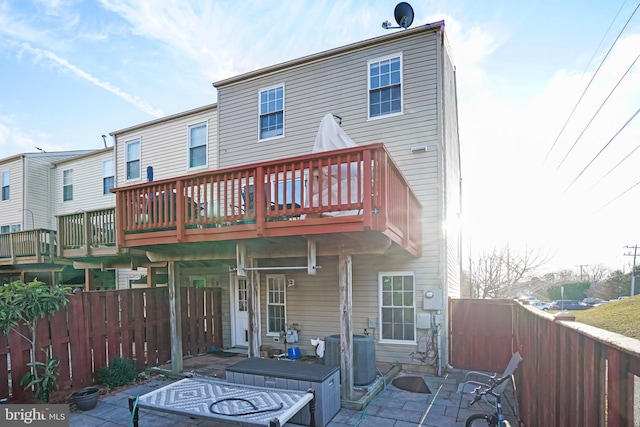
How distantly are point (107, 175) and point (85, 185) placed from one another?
1508mm

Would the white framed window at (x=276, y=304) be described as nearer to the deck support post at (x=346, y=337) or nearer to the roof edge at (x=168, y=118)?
the deck support post at (x=346, y=337)

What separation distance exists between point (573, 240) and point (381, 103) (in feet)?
54.1

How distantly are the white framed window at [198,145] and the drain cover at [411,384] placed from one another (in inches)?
313

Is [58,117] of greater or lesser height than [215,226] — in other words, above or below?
above

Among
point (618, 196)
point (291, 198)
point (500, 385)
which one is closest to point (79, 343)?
point (291, 198)

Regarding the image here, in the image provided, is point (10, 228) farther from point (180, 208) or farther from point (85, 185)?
point (180, 208)

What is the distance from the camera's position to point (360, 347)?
6.06 meters

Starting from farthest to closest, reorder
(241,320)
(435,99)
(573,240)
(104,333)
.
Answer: (573,240), (241,320), (435,99), (104,333)

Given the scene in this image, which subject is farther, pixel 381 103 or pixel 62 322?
pixel 381 103

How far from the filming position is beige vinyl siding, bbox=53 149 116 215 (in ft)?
44.0

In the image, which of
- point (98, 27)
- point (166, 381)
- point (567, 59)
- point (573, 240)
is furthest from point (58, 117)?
point (573, 240)

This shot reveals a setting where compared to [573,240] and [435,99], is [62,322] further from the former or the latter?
[573,240]

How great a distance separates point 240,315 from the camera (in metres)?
9.59

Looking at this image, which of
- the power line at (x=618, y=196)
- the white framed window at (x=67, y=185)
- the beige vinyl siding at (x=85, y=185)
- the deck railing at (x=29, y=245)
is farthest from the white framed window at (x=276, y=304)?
the power line at (x=618, y=196)
